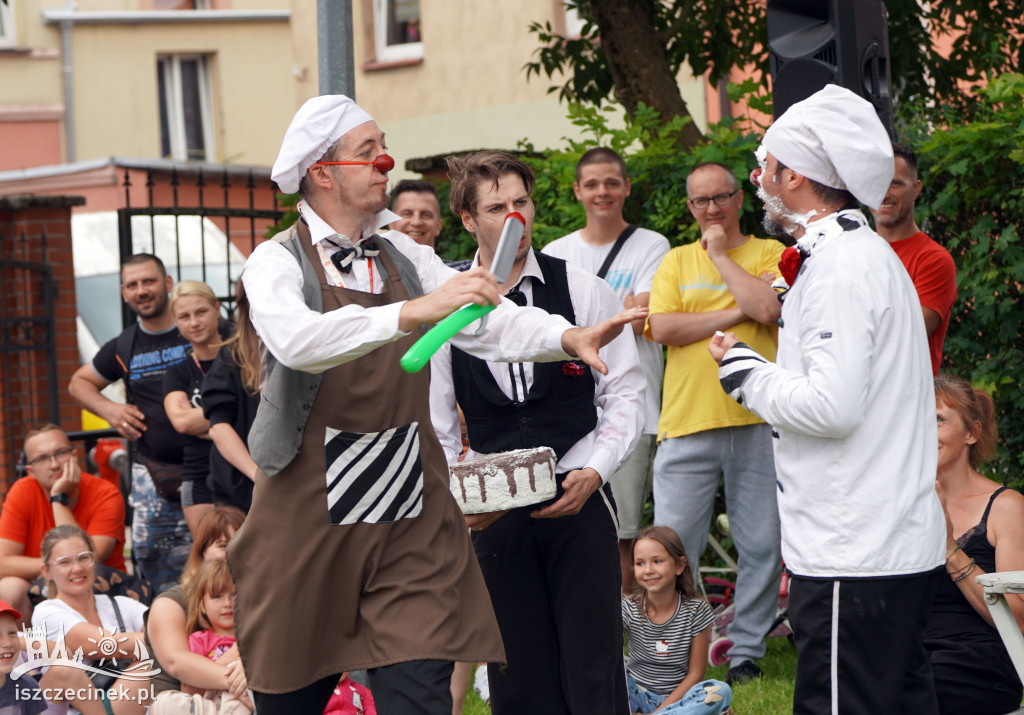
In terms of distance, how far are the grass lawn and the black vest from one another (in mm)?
1548

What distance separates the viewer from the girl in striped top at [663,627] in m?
5.55

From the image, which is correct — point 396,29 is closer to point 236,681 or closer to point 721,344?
point 236,681

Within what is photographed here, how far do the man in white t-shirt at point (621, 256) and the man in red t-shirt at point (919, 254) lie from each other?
119 centimetres

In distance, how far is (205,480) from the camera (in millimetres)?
6629

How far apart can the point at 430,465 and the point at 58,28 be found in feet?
73.1

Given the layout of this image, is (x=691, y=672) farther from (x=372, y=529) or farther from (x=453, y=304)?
(x=453, y=304)

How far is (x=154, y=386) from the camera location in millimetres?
7121

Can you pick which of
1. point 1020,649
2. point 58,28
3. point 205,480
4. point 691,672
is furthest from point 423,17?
point 1020,649

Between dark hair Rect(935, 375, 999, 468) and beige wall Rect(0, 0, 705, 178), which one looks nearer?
dark hair Rect(935, 375, 999, 468)

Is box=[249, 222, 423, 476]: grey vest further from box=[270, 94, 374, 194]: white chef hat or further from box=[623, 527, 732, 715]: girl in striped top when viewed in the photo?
box=[623, 527, 732, 715]: girl in striped top

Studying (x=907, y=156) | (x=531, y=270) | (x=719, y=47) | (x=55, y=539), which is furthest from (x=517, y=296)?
(x=719, y=47)

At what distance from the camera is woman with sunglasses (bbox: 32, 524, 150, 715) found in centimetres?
568

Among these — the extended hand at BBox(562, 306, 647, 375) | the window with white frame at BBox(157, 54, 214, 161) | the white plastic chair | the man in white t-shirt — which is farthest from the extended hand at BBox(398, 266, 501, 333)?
the window with white frame at BBox(157, 54, 214, 161)

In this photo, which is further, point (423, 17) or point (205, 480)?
point (423, 17)
